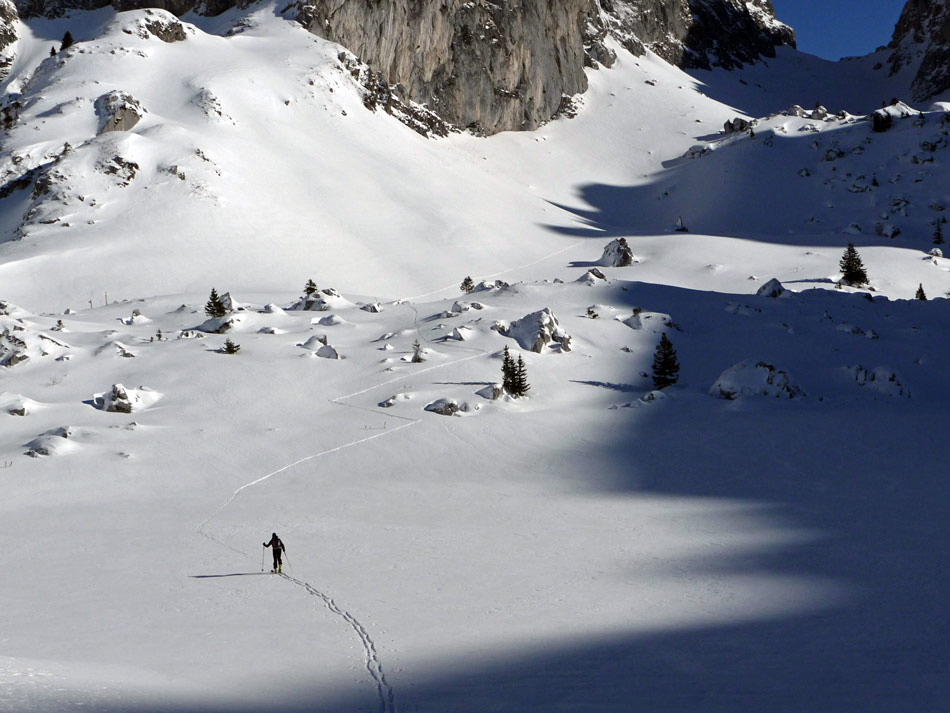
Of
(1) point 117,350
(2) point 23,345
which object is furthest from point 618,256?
(2) point 23,345

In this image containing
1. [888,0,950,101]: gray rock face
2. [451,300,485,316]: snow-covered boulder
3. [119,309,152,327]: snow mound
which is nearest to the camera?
[119,309,152,327]: snow mound

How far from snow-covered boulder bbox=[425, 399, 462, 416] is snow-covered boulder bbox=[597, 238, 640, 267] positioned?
29.0 metres

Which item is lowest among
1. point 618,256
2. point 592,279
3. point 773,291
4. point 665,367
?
point 665,367

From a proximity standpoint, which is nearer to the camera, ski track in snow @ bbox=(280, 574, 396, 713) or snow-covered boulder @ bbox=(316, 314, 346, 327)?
ski track in snow @ bbox=(280, 574, 396, 713)

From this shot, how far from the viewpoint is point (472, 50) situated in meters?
99.0

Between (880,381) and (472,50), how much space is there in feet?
261

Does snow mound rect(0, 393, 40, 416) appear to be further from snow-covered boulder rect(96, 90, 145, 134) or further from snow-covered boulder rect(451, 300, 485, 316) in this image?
snow-covered boulder rect(96, 90, 145, 134)

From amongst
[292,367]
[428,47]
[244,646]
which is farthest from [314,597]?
[428,47]

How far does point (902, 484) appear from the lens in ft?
65.1

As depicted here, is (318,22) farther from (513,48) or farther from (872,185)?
Answer: (872,185)

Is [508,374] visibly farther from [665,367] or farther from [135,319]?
[135,319]

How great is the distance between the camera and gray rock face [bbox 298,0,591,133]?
3376 inches

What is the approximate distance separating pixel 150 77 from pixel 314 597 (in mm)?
63268

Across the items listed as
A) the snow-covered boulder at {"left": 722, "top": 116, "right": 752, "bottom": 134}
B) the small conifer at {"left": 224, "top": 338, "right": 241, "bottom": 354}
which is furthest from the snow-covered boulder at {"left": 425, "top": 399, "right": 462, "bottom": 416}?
the snow-covered boulder at {"left": 722, "top": 116, "right": 752, "bottom": 134}
